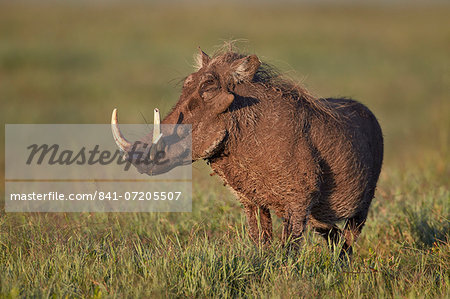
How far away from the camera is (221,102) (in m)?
4.23

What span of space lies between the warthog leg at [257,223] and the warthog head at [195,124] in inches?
26.4

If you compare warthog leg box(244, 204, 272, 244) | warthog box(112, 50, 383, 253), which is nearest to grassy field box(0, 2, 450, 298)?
warthog leg box(244, 204, 272, 244)

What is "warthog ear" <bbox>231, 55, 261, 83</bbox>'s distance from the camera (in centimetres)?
439

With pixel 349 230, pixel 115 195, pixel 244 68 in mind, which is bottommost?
pixel 349 230

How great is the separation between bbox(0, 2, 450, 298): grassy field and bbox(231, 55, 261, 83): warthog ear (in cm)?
55

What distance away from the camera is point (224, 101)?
4215mm

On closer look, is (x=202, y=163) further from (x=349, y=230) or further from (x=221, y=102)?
(x=221, y=102)

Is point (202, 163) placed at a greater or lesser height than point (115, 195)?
greater

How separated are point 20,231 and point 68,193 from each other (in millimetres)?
2073

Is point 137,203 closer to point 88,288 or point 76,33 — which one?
point 88,288

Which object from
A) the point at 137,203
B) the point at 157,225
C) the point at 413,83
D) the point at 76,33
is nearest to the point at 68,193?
the point at 137,203

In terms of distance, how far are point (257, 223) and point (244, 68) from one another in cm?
122

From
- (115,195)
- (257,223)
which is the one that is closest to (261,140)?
(257,223)

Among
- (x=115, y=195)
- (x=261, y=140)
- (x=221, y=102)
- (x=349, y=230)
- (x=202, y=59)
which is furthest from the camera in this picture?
(x=115, y=195)
